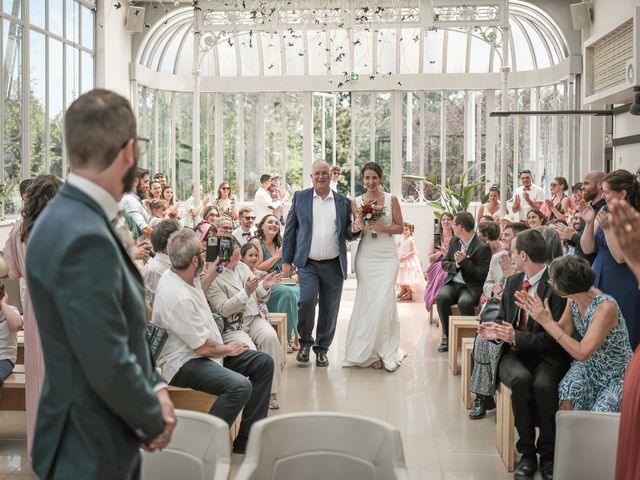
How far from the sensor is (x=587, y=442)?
2682 mm

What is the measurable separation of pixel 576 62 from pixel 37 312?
13148 mm

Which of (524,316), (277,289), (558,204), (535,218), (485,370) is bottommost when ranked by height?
(485,370)

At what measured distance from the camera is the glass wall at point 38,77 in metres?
10.1

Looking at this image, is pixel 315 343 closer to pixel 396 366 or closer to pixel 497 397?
pixel 396 366

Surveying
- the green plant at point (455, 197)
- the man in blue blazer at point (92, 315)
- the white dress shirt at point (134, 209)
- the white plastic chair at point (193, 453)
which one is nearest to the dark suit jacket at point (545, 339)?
the white plastic chair at point (193, 453)

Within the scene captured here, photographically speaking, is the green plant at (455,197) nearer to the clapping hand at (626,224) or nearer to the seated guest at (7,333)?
the seated guest at (7,333)

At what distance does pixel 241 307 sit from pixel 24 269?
176 cm

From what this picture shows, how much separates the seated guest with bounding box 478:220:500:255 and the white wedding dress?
984mm

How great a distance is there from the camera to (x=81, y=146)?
1951 millimetres

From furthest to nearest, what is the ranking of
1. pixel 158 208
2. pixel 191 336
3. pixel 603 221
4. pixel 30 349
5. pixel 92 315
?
pixel 158 208 → pixel 603 221 → pixel 191 336 → pixel 30 349 → pixel 92 315

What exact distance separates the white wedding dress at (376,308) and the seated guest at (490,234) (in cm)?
98

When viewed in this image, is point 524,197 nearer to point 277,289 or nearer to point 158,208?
point 277,289

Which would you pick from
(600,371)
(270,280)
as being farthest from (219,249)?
(600,371)

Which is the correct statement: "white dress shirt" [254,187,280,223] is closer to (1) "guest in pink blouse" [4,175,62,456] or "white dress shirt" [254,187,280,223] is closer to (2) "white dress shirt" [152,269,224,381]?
(1) "guest in pink blouse" [4,175,62,456]
